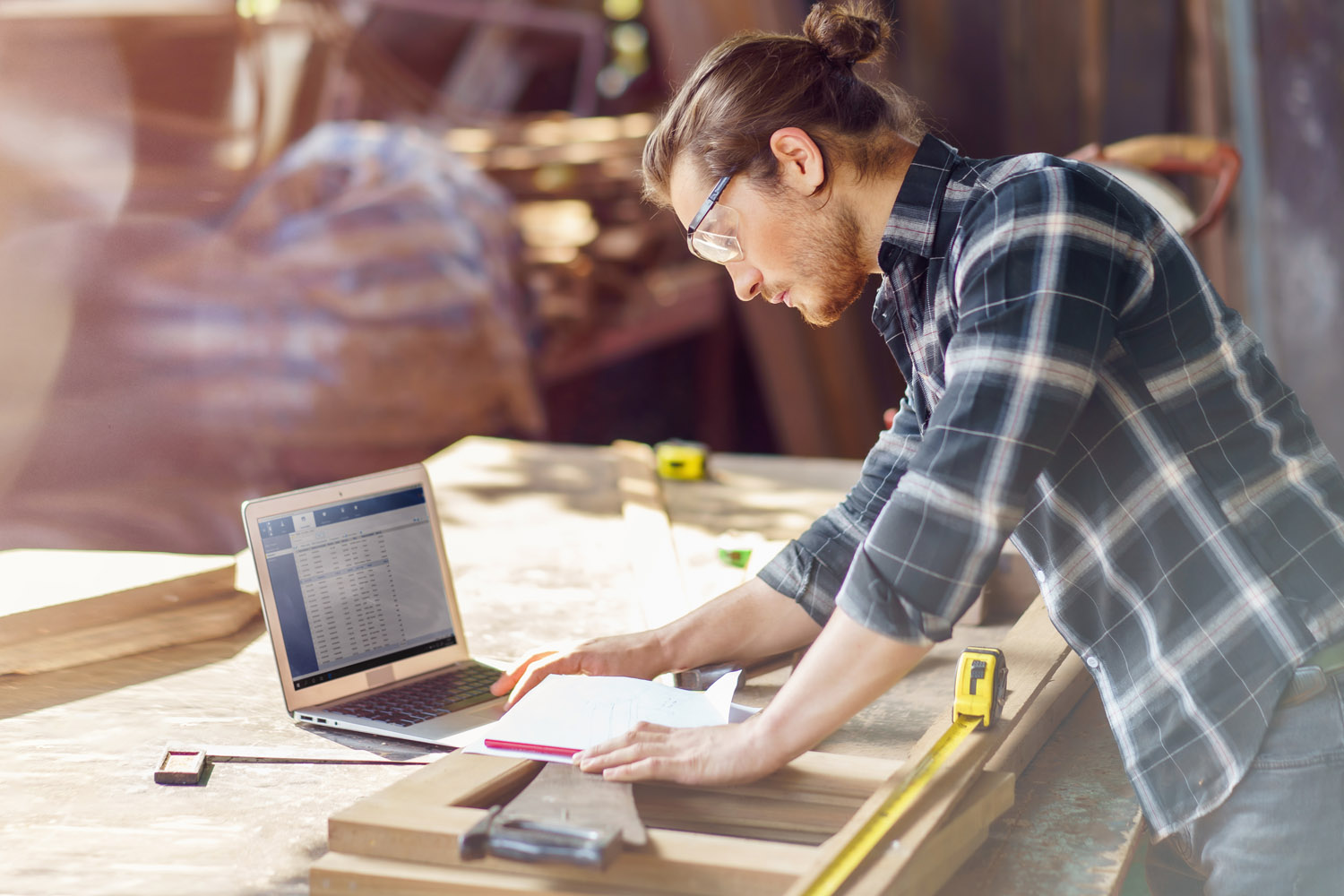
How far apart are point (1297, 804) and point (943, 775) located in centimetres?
39

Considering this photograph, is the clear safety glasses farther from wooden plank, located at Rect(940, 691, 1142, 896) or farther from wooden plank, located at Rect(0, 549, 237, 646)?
wooden plank, located at Rect(0, 549, 237, 646)

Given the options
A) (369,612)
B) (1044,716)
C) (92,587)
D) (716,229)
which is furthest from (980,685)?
(92,587)

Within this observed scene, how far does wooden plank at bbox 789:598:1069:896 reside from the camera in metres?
1.10

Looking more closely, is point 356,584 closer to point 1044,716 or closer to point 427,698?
point 427,698

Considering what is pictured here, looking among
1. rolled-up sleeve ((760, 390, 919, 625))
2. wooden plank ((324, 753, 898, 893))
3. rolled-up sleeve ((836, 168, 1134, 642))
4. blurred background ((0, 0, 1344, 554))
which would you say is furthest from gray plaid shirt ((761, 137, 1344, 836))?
blurred background ((0, 0, 1344, 554))

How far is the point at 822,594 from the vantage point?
1.81m

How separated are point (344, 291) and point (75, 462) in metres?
1.27

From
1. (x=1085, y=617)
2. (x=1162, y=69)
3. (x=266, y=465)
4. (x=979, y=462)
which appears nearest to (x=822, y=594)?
(x=1085, y=617)

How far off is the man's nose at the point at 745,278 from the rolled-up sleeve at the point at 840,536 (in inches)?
14.1

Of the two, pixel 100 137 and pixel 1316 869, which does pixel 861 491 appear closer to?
pixel 1316 869

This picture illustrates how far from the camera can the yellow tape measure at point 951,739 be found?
43.9 inches

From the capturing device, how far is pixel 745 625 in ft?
5.96

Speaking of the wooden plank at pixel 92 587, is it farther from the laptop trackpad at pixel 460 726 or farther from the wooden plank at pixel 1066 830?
the wooden plank at pixel 1066 830

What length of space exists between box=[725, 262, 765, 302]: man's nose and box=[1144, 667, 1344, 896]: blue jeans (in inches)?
31.3
